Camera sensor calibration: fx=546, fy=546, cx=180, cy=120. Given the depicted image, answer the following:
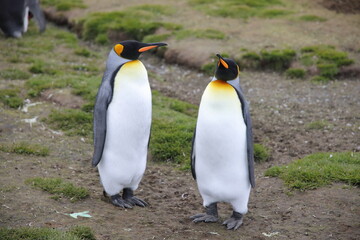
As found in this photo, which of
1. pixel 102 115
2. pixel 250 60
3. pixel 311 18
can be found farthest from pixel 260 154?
pixel 311 18

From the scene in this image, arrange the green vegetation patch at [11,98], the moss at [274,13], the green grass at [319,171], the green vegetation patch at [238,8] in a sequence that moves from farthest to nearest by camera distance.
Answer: the green vegetation patch at [238,8] < the moss at [274,13] < the green vegetation patch at [11,98] < the green grass at [319,171]

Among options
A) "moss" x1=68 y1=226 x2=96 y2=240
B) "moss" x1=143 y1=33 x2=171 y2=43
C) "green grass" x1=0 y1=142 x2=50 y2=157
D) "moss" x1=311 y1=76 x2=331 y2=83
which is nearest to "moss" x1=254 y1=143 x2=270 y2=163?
"green grass" x1=0 y1=142 x2=50 y2=157

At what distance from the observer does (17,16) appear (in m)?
11.0

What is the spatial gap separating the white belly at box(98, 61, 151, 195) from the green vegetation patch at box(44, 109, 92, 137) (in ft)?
5.96

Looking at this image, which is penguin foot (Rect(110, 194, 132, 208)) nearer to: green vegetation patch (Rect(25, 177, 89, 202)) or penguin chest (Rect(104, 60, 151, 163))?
green vegetation patch (Rect(25, 177, 89, 202))

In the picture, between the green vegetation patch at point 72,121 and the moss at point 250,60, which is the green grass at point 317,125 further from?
the green vegetation patch at point 72,121

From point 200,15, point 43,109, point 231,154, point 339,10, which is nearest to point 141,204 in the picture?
point 231,154

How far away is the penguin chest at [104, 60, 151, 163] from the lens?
175 inches

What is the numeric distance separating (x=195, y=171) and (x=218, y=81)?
2.64 ft

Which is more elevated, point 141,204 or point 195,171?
point 195,171

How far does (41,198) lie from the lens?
4.44 metres

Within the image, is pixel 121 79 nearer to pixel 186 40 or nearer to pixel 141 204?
pixel 141 204

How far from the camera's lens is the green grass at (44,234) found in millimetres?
3668

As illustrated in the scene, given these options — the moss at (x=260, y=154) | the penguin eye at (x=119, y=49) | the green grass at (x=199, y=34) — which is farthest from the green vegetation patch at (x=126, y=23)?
the penguin eye at (x=119, y=49)
